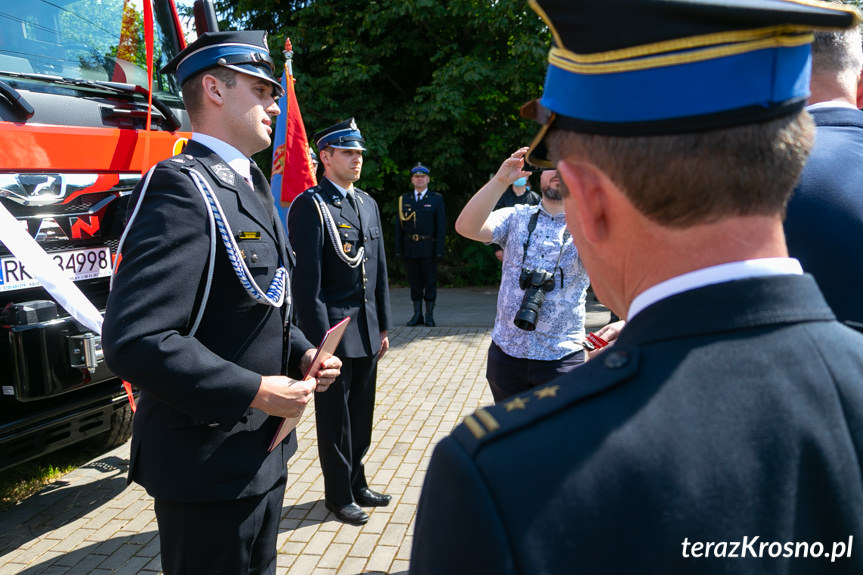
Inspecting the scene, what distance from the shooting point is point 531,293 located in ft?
11.0

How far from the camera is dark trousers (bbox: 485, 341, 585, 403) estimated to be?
3.36 m

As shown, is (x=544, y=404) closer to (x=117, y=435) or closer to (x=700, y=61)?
(x=700, y=61)

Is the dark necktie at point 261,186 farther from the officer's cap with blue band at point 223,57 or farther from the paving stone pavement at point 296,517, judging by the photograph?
the paving stone pavement at point 296,517

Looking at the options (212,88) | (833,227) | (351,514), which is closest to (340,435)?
(351,514)

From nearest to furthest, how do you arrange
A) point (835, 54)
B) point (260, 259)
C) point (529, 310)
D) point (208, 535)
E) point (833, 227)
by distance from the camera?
point (833, 227), point (835, 54), point (208, 535), point (260, 259), point (529, 310)

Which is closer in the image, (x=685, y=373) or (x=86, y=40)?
(x=685, y=373)

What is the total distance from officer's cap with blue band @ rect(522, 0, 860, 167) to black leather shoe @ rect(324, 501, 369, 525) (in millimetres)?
3384

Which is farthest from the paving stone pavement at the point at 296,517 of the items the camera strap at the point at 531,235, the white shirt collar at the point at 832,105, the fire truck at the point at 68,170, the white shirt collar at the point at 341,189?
the white shirt collar at the point at 832,105

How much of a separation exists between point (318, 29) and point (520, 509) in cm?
1350

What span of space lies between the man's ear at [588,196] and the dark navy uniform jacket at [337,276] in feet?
9.76

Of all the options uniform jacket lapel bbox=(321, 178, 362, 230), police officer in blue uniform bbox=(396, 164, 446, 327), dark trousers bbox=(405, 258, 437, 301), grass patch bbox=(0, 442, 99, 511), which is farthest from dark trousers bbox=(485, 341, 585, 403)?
dark trousers bbox=(405, 258, 437, 301)

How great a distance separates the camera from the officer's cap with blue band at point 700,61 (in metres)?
0.76

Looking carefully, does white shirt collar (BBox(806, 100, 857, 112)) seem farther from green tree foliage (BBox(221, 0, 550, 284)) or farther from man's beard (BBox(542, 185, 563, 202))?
green tree foliage (BBox(221, 0, 550, 284))

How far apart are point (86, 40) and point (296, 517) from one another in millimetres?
3227
